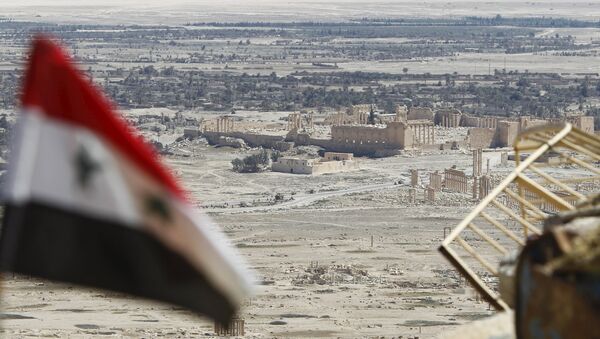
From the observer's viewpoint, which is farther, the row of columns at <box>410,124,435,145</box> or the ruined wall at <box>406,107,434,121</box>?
the ruined wall at <box>406,107,434,121</box>

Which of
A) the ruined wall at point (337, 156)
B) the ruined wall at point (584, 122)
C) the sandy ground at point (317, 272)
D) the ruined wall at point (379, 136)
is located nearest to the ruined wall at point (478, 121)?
the ruined wall at point (584, 122)

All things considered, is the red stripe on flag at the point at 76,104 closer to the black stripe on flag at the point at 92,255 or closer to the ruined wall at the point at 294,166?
the black stripe on flag at the point at 92,255

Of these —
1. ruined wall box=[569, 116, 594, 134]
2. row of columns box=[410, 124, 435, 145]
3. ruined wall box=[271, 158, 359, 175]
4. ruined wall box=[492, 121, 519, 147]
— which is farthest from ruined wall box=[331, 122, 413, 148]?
ruined wall box=[569, 116, 594, 134]

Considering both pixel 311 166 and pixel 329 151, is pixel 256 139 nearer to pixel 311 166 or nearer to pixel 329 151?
pixel 329 151

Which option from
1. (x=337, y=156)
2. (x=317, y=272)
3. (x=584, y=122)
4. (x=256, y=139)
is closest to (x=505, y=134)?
(x=584, y=122)

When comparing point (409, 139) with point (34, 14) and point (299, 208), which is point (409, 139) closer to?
point (299, 208)

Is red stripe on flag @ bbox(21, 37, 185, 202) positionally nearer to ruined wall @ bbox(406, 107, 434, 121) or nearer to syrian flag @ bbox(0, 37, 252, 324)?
syrian flag @ bbox(0, 37, 252, 324)
